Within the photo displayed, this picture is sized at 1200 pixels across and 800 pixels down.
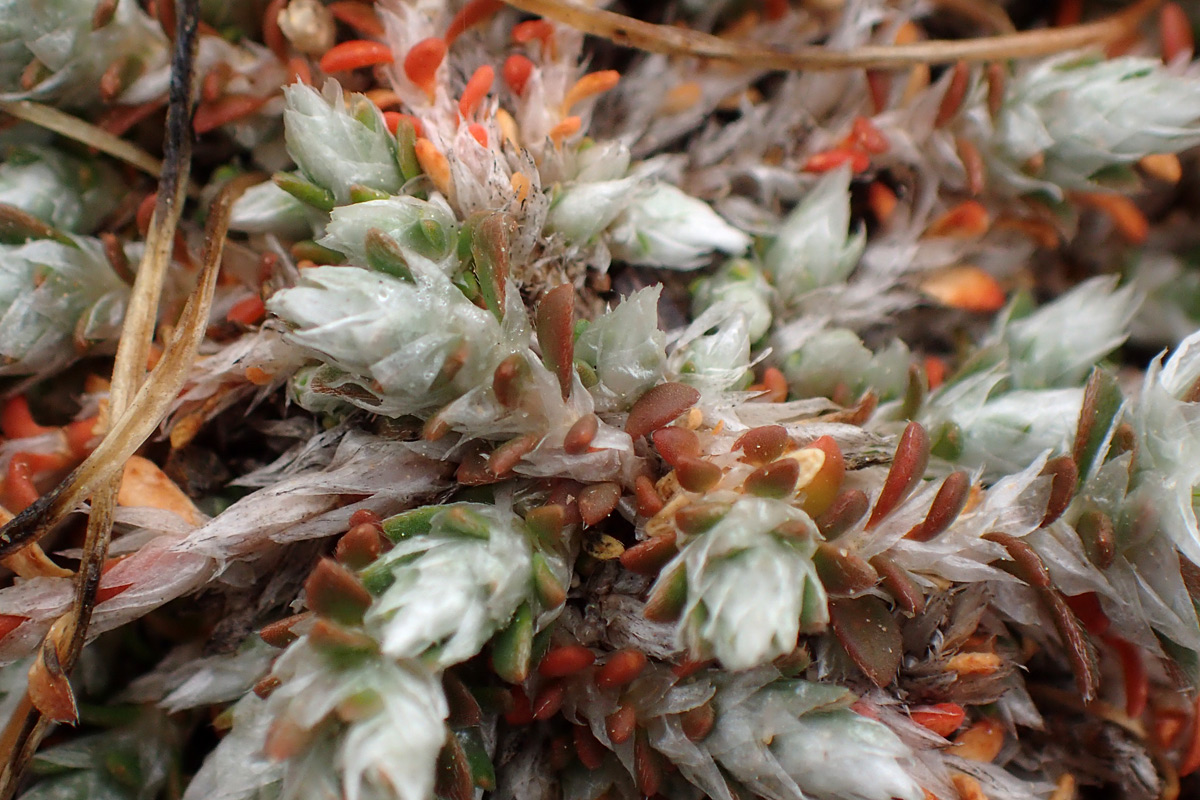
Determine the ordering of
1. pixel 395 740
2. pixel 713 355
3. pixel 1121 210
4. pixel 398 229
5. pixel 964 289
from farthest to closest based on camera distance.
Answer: pixel 1121 210, pixel 964 289, pixel 713 355, pixel 398 229, pixel 395 740

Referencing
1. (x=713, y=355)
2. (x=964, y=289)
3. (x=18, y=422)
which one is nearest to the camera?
(x=713, y=355)

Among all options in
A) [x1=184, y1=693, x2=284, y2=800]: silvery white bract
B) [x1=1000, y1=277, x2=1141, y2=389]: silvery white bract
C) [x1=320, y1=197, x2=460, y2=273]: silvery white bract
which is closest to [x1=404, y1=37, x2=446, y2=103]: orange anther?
[x1=320, y1=197, x2=460, y2=273]: silvery white bract

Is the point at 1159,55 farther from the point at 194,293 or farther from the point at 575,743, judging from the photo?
the point at 194,293

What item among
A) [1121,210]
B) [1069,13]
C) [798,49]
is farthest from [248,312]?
[1069,13]

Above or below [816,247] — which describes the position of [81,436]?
below

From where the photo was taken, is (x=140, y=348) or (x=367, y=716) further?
(x=140, y=348)

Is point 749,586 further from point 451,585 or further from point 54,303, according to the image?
point 54,303
